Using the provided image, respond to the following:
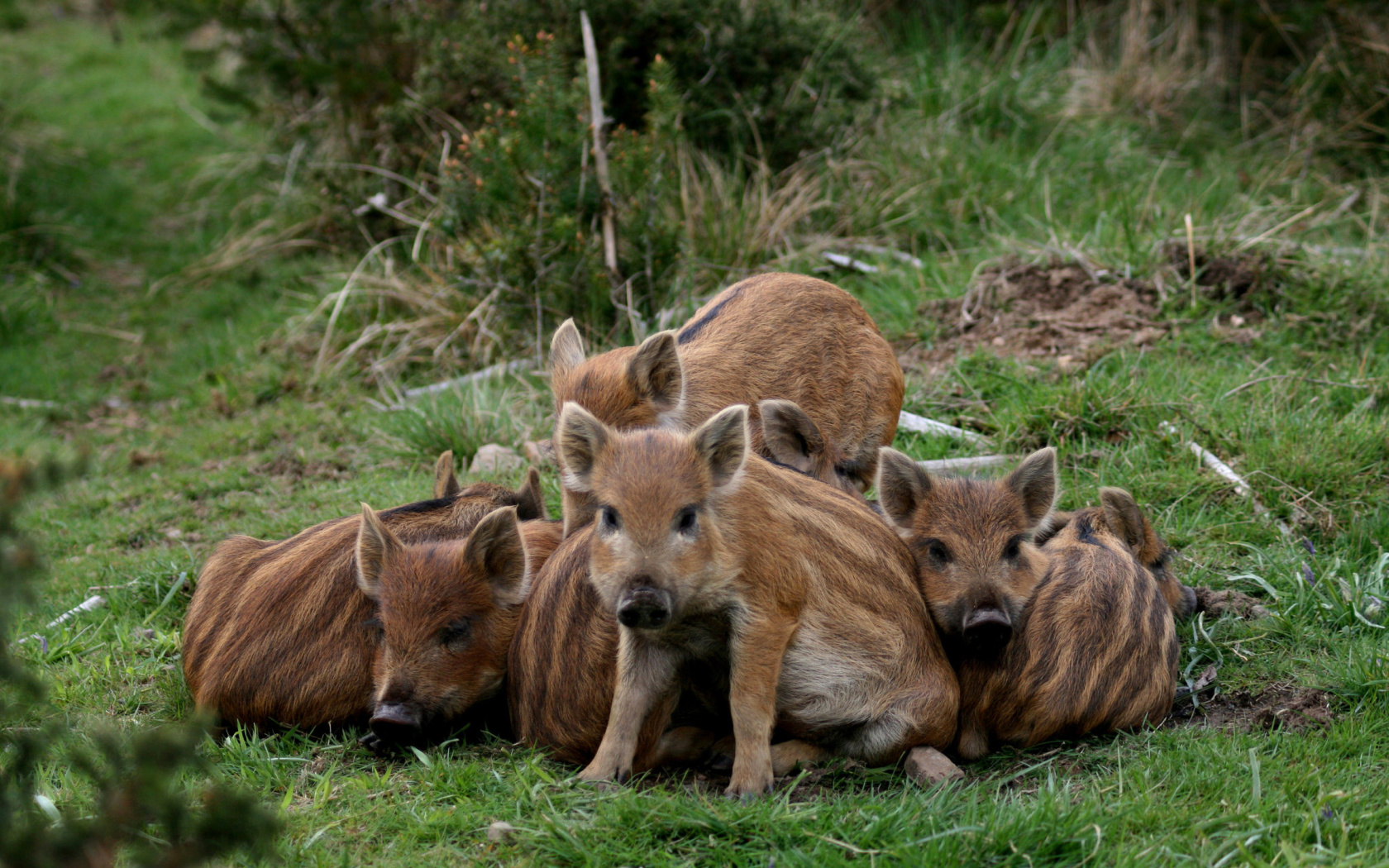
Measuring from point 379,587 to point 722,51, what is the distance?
6294mm

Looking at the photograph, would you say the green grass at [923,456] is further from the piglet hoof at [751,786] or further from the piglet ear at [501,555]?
the piglet ear at [501,555]

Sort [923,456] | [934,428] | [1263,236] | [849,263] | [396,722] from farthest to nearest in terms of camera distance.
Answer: [849,263]
[1263,236]
[934,428]
[923,456]
[396,722]

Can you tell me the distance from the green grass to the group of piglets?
0.17 metres

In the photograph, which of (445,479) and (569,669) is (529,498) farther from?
(569,669)

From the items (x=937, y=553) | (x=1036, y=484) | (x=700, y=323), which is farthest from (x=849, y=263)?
(x=937, y=553)

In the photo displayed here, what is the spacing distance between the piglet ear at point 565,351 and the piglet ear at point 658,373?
1.58ft

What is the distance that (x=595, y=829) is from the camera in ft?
10.2

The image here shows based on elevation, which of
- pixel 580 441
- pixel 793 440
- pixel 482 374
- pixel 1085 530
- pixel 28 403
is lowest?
pixel 28 403

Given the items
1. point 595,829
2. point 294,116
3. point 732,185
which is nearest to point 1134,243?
point 732,185

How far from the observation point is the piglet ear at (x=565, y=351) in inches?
209

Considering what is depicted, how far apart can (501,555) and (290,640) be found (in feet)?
2.64

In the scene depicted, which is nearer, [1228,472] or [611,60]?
[1228,472]

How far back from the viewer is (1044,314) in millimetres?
7230

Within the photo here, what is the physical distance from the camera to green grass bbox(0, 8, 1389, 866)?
10.3 ft
